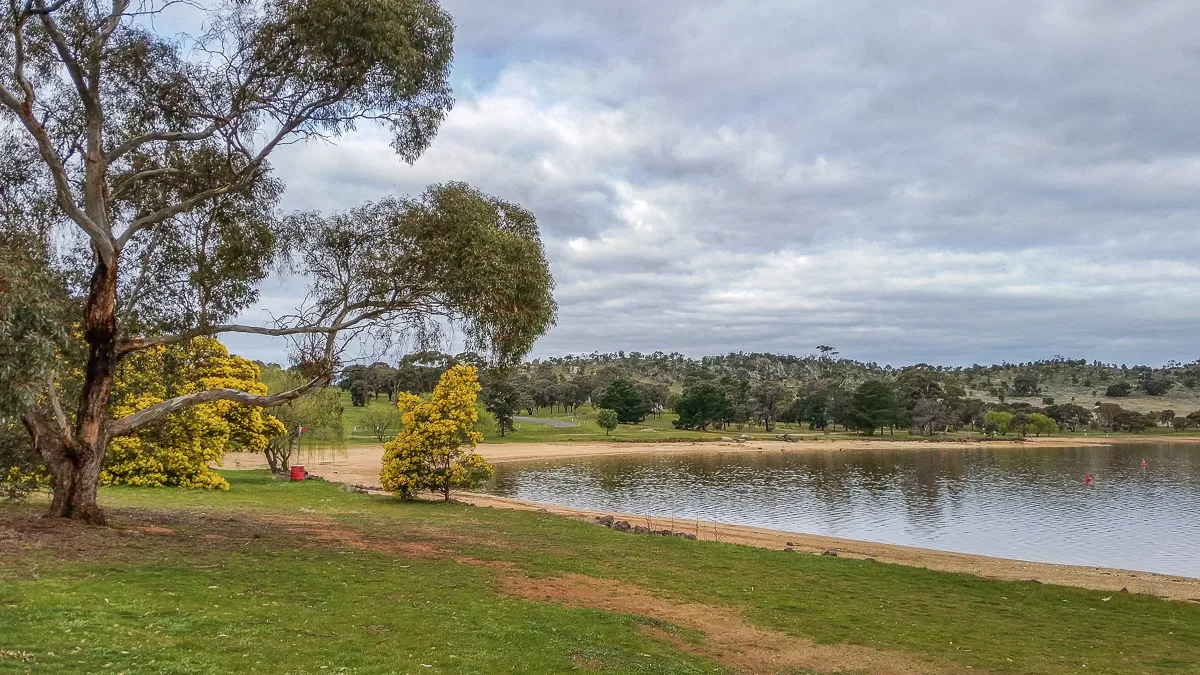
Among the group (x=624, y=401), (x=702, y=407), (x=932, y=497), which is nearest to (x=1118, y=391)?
(x=702, y=407)

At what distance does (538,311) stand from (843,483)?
47.4 m

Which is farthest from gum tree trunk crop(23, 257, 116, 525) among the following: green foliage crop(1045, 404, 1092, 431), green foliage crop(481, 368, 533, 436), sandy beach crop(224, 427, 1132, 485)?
green foliage crop(1045, 404, 1092, 431)

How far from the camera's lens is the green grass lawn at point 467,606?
859cm

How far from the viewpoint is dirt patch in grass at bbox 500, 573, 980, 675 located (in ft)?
34.7

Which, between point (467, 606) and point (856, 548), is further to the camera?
point (856, 548)

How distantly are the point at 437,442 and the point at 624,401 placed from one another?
9762 cm

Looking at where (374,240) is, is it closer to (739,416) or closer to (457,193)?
(457,193)

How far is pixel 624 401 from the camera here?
414 feet

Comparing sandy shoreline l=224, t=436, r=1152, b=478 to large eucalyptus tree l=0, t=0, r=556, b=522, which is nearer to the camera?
large eucalyptus tree l=0, t=0, r=556, b=522

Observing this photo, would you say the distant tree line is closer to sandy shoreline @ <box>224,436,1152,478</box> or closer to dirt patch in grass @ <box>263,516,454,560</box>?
sandy shoreline @ <box>224,436,1152,478</box>

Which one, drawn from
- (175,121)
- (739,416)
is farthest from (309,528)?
(739,416)

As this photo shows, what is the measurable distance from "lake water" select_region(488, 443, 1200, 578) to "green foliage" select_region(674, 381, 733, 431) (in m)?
36.8

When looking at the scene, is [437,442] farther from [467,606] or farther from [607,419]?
[607,419]

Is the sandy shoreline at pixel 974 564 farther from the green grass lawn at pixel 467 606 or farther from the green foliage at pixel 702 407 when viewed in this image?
the green foliage at pixel 702 407
